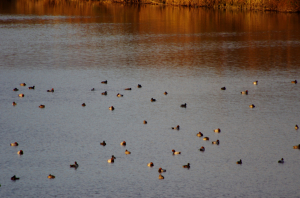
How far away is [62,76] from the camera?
27.0m

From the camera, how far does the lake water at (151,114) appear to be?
13828 millimetres

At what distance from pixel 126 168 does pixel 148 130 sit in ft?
12.0

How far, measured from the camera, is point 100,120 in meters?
19.4

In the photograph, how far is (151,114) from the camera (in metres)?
20.1

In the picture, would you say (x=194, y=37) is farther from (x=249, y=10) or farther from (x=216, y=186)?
(x=216, y=186)

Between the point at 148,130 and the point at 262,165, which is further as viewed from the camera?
the point at 148,130

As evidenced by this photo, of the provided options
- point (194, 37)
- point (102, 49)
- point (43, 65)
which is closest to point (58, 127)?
point (43, 65)

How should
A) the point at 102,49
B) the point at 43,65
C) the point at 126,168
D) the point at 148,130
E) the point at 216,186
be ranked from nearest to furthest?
the point at 216,186, the point at 126,168, the point at 148,130, the point at 43,65, the point at 102,49

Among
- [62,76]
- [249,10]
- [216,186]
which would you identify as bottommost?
[216,186]

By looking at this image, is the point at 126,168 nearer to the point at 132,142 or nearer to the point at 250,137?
the point at 132,142

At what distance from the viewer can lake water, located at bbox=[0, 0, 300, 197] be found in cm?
1383

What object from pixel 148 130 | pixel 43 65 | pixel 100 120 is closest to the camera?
pixel 148 130

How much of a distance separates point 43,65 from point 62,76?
402 centimetres

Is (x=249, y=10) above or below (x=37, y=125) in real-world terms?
above
